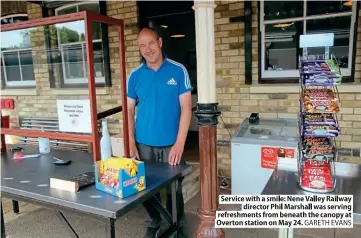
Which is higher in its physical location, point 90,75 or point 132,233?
point 90,75

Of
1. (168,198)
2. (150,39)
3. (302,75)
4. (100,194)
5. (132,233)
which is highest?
(150,39)

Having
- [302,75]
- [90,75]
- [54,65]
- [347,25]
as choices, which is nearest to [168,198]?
[90,75]

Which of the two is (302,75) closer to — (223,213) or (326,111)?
(326,111)

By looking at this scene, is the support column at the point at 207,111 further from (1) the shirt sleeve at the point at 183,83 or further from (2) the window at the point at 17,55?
(2) the window at the point at 17,55

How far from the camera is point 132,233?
116 inches

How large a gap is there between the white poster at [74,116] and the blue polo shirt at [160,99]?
19.5 inches

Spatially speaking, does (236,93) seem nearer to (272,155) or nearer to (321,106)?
(272,155)

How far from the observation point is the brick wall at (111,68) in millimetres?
2516

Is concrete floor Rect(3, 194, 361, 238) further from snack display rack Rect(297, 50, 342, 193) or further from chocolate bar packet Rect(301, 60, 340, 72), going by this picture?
chocolate bar packet Rect(301, 60, 340, 72)

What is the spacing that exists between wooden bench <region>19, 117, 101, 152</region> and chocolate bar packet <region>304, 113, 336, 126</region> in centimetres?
164

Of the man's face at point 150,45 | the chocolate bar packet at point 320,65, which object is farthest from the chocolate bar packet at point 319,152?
the man's face at point 150,45

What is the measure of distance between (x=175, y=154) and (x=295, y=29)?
7.33 ft

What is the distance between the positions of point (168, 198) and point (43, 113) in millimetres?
1214

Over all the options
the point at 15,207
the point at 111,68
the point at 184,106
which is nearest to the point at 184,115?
the point at 184,106
